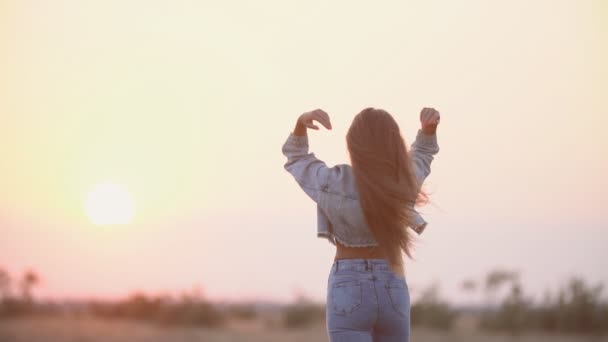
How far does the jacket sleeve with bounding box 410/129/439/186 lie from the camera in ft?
15.6

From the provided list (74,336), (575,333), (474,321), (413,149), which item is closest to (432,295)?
(474,321)

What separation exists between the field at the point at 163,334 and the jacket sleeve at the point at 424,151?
43.1ft

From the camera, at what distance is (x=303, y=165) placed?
4582mm

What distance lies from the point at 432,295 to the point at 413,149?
1863 cm

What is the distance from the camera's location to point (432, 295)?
2306 centimetres

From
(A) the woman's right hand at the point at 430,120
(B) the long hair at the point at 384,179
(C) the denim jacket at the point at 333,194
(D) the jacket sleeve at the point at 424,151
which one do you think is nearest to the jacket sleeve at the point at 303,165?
(C) the denim jacket at the point at 333,194

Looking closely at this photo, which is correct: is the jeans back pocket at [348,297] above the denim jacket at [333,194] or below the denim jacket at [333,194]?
below

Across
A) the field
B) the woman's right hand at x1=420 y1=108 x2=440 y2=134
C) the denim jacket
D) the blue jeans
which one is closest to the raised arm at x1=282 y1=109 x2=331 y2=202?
the denim jacket

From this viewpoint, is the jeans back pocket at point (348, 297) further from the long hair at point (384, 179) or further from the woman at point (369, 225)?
the long hair at point (384, 179)

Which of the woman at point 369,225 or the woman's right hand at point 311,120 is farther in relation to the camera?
the woman's right hand at point 311,120

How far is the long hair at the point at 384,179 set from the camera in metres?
4.33

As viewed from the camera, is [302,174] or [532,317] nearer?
[302,174]

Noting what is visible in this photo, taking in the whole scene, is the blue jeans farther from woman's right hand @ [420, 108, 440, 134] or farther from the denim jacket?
woman's right hand @ [420, 108, 440, 134]

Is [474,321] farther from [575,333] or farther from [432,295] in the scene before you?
[575,333]
